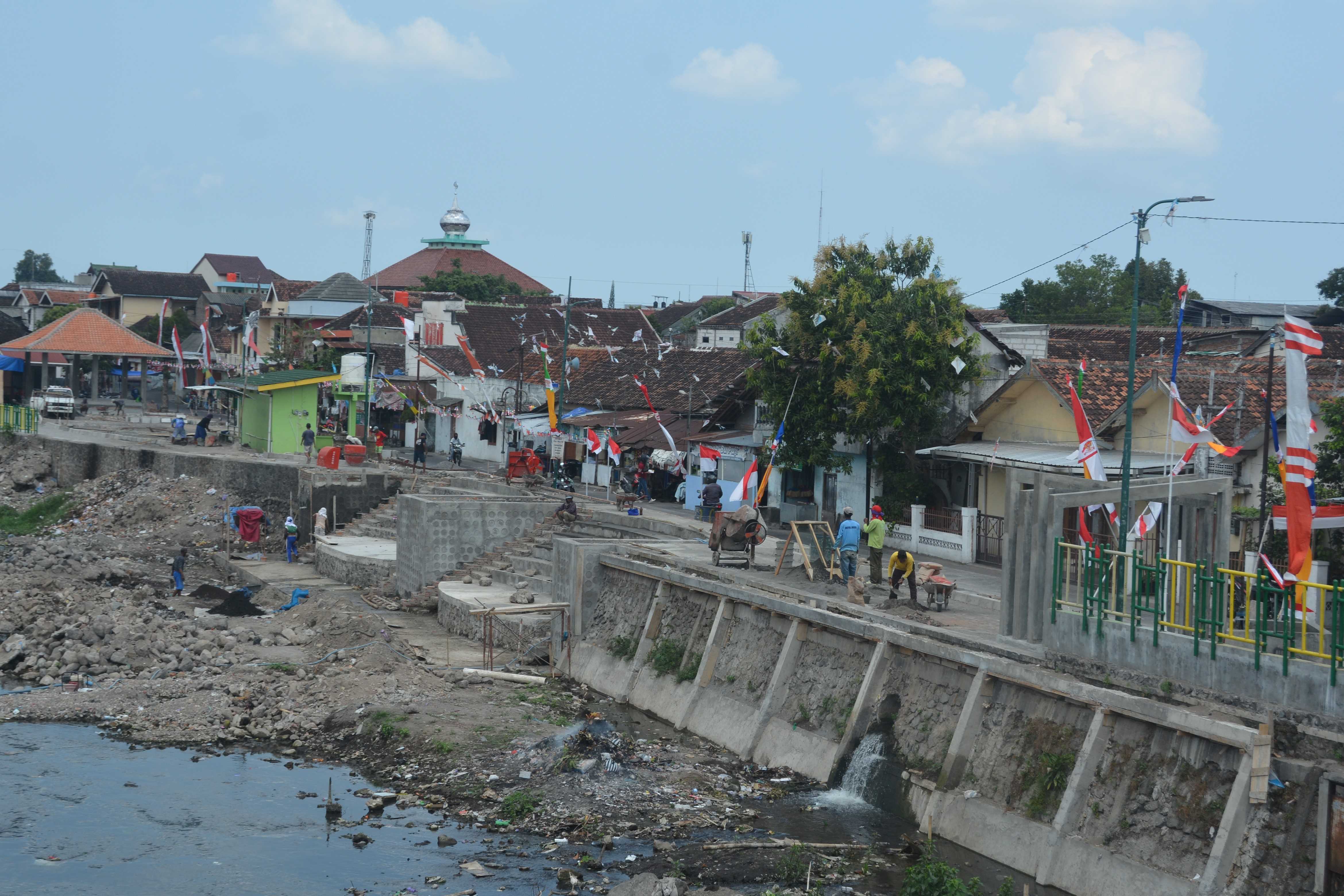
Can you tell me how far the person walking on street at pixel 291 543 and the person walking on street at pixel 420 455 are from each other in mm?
5012

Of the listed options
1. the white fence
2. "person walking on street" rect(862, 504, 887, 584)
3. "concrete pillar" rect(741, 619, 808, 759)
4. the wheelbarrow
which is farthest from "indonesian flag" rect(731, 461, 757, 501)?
"concrete pillar" rect(741, 619, 808, 759)

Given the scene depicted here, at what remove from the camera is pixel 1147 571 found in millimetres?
15609

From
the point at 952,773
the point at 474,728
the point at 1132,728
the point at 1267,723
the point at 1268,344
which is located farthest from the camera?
the point at 1268,344

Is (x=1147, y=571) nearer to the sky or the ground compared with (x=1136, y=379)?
nearer to the ground

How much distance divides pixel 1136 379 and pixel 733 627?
11936 mm

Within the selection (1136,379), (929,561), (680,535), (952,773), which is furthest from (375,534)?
(952,773)

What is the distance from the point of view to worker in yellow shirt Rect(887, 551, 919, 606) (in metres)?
21.7

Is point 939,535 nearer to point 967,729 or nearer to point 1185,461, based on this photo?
point 1185,461

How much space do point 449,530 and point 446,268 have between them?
7603 centimetres

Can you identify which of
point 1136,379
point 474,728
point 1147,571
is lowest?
point 474,728

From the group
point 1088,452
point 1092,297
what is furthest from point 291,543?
point 1092,297

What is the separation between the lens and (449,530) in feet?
106

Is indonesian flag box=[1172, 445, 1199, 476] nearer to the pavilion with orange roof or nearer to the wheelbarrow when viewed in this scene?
the wheelbarrow

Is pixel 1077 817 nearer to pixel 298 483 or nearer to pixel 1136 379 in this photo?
pixel 1136 379
